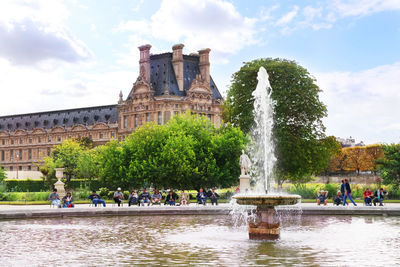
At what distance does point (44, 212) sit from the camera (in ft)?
72.8

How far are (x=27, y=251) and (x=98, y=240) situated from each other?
7.65 feet

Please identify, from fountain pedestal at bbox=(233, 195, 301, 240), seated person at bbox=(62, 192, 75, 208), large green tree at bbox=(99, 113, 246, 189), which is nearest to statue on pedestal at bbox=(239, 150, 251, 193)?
large green tree at bbox=(99, 113, 246, 189)

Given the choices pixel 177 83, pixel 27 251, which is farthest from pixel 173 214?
pixel 177 83

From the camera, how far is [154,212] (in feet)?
77.5

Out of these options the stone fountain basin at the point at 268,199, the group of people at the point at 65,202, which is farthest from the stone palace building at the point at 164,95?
the stone fountain basin at the point at 268,199

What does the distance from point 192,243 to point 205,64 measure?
79.7 m

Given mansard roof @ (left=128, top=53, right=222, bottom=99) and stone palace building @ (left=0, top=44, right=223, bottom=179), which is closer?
stone palace building @ (left=0, top=44, right=223, bottom=179)

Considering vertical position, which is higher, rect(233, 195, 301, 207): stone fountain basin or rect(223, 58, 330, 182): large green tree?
rect(223, 58, 330, 182): large green tree

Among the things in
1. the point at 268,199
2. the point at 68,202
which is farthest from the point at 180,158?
the point at 268,199

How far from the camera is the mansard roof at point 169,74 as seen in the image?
89562 millimetres

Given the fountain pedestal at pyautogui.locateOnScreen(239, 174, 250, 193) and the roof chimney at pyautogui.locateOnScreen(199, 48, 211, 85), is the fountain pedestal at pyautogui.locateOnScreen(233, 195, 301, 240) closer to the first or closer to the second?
the fountain pedestal at pyautogui.locateOnScreen(239, 174, 250, 193)

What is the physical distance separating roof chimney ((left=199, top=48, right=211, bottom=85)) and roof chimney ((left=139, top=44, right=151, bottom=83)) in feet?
29.0

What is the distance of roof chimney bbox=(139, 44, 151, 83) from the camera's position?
90.7 meters

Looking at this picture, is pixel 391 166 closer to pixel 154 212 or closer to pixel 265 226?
pixel 154 212
